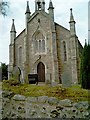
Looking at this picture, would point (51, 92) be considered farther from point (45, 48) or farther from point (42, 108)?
point (45, 48)

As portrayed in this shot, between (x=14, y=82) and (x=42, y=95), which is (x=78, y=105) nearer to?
(x=42, y=95)

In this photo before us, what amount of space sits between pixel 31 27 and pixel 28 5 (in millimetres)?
3839

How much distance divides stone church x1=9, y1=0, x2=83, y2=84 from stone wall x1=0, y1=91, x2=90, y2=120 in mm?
20822

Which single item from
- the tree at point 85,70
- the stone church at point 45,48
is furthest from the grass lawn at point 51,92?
the stone church at point 45,48

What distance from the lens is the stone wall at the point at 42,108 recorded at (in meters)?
10.1

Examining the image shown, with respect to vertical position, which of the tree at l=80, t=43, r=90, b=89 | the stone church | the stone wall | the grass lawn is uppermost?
the stone church

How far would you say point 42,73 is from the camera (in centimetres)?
3428

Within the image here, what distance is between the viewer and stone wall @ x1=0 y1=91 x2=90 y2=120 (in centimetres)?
1013

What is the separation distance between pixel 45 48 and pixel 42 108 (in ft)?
80.3

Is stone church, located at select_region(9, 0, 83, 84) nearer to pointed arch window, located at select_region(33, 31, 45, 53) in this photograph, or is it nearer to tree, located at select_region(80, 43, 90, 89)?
pointed arch window, located at select_region(33, 31, 45, 53)

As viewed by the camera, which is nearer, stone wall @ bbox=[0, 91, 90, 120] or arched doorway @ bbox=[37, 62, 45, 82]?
stone wall @ bbox=[0, 91, 90, 120]

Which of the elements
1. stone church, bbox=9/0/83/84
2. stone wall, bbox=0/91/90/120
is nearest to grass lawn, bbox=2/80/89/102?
stone wall, bbox=0/91/90/120

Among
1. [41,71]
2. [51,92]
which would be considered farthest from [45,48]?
[51,92]

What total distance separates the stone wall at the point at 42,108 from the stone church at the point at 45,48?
20.8m
